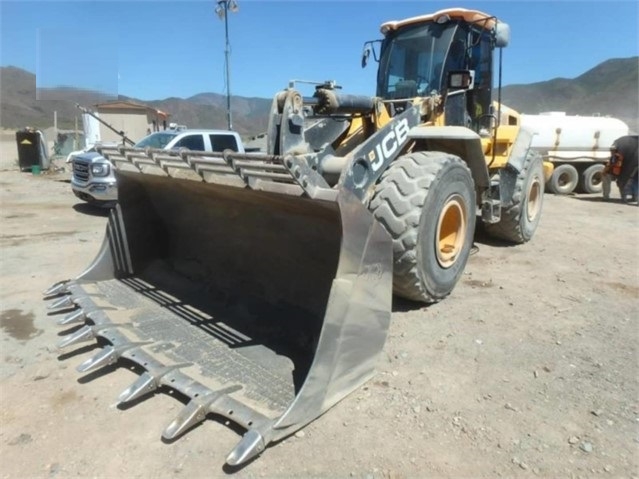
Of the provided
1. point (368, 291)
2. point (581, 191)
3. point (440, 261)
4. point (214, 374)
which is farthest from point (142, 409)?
point (581, 191)

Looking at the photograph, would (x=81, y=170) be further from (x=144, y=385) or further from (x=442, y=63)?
(x=144, y=385)

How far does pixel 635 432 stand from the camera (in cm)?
276

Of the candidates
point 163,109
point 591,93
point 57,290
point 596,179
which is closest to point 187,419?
point 57,290

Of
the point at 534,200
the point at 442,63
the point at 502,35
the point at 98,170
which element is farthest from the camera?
the point at 98,170

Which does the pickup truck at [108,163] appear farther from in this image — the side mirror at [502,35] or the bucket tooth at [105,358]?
the bucket tooth at [105,358]

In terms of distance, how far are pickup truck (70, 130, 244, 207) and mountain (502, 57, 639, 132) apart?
45.9 metres

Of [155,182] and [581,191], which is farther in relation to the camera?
[581,191]

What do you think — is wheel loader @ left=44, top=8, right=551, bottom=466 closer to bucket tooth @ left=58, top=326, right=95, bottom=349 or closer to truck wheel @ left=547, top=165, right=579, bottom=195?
bucket tooth @ left=58, top=326, right=95, bottom=349

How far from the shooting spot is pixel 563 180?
14.7 meters

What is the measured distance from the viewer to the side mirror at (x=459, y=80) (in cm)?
491

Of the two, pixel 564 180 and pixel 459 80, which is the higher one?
pixel 459 80

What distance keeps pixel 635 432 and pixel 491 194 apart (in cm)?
372

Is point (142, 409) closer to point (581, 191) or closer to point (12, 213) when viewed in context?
point (12, 213)

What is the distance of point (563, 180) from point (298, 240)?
13.3 metres
